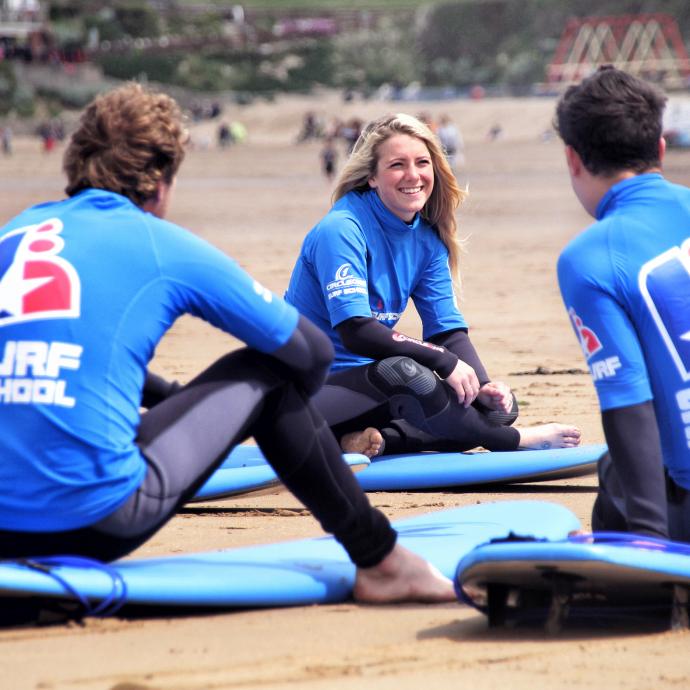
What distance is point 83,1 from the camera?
85688 mm

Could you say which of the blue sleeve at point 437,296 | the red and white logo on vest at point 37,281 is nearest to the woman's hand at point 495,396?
the blue sleeve at point 437,296

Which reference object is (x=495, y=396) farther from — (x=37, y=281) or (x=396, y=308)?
(x=37, y=281)

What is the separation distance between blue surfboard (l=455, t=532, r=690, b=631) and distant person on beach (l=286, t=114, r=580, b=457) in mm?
1861

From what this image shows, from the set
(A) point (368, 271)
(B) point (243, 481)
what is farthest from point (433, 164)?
(B) point (243, 481)

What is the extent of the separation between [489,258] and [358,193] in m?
8.64

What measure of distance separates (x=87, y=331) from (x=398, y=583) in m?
0.95

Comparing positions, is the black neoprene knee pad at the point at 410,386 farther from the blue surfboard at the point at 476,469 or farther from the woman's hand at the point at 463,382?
the blue surfboard at the point at 476,469

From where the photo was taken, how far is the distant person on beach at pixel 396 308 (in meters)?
4.75

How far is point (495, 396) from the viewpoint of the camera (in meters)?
4.95

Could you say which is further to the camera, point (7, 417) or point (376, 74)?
point (376, 74)

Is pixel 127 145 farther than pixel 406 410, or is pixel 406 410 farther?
pixel 406 410

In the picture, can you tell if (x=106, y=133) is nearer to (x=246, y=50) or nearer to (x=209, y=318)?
(x=209, y=318)

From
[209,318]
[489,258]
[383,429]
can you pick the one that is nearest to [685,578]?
[209,318]

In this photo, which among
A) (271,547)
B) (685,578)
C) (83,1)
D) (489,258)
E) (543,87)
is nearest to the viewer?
(685,578)
